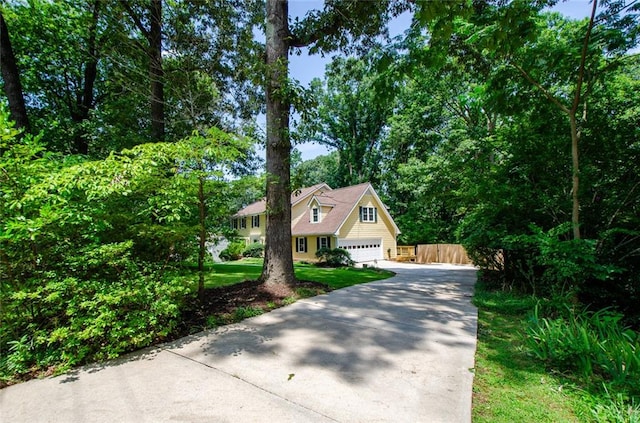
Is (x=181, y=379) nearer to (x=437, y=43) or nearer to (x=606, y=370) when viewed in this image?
(x=606, y=370)

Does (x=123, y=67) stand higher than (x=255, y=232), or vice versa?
(x=123, y=67)

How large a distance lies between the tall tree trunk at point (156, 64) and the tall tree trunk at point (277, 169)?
3594mm

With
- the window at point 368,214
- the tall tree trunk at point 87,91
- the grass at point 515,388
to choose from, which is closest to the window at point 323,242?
the window at point 368,214

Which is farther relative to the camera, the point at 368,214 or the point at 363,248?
the point at 368,214

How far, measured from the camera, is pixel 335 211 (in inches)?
905

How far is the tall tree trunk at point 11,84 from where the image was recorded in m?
7.13

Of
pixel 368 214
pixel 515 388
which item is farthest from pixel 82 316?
pixel 368 214

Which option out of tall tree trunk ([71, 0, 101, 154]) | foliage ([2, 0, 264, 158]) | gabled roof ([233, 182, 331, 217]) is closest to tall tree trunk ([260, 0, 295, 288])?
foliage ([2, 0, 264, 158])

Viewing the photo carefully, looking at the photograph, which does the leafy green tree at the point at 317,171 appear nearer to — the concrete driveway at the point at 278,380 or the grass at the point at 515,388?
the concrete driveway at the point at 278,380

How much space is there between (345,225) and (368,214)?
3055mm

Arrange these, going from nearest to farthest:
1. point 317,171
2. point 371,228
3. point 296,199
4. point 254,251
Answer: point 371,228 < point 254,251 < point 296,199 < point 317,171

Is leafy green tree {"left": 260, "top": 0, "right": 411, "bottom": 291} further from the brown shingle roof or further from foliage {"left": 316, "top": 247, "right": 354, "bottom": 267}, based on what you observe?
the brown shingle roof

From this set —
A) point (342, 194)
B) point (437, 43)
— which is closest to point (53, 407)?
point (437, 43)

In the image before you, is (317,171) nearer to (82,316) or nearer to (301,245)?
(301,245)
